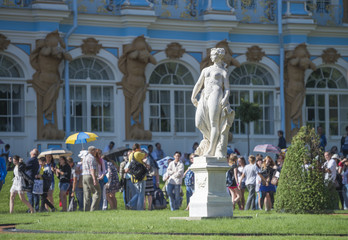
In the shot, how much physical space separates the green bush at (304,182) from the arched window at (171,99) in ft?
46.7

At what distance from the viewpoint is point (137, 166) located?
2239 centimetres

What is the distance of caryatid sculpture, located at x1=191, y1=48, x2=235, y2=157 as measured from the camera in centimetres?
1800

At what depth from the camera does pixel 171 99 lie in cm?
3434

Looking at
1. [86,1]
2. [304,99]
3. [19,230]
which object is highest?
[86,1]

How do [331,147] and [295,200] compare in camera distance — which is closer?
[295,200]

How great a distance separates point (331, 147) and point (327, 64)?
3.24 m

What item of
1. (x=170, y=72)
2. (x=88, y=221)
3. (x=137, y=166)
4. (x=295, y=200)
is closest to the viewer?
(x=88, y=221)

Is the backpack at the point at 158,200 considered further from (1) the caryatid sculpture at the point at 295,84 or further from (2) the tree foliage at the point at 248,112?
(1) the caryatid sculpture at the point at 295,84

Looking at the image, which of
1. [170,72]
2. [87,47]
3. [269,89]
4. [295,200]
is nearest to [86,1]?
[87,47]

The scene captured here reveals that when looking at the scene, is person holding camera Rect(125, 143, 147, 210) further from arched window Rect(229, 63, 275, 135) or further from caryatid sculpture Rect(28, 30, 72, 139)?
arched window Rect(229, 63, 275, 135)

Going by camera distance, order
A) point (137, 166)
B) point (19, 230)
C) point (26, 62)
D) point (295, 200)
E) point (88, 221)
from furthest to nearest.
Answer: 1. point (26, 62)
2. point (137, 166)
3. point (295, 200)
4. point (88, 221)
5. point (19, 230)

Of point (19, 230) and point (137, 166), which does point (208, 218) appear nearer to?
point (19, 230)

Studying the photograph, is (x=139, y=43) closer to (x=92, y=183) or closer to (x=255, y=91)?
(x=255, y=91)

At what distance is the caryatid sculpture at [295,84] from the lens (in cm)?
A: 3494
